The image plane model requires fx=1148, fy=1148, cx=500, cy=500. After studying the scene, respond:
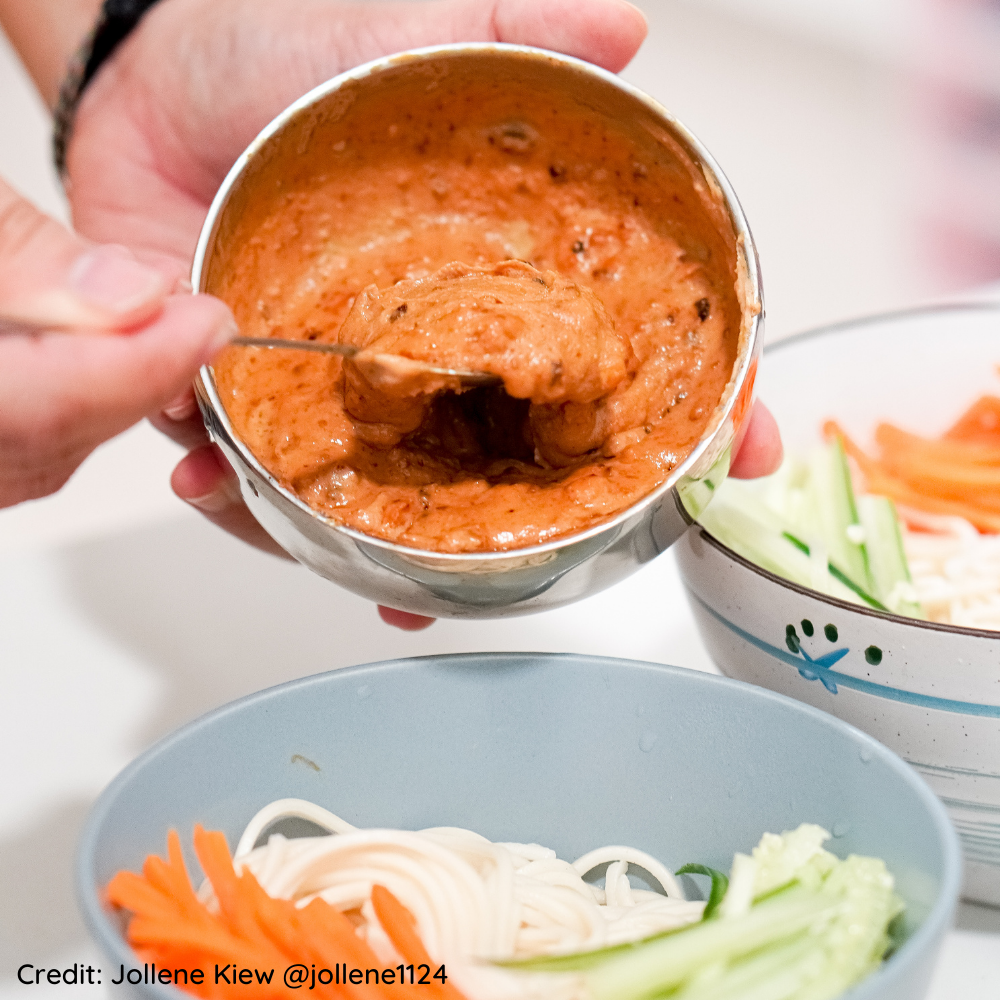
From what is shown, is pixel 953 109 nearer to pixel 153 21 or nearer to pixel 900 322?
pixel 900 322

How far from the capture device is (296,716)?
3.02ft

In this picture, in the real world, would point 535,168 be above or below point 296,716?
above

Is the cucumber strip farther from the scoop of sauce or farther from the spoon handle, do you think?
the spoon handle

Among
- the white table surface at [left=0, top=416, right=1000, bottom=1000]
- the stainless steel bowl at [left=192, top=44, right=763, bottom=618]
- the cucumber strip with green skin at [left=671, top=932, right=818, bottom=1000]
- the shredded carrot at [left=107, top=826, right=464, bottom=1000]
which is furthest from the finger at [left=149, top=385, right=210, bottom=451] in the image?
the cucumber strip with green skin at [left=671, top=932, right=818, bottom=1000]

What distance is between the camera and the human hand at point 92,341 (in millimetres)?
712

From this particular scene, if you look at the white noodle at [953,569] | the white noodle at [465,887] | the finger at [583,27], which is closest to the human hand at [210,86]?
the finger at [583,27]

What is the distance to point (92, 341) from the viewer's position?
2.34 feet

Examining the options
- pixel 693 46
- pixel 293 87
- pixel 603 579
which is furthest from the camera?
pixel 693 46

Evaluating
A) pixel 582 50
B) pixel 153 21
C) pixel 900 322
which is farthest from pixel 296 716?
pixel 153 21

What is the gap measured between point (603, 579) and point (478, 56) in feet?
1.40

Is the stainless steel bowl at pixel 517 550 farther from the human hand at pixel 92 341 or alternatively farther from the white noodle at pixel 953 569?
the white noodle at pixel 953 569

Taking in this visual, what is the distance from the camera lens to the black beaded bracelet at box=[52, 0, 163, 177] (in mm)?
1480

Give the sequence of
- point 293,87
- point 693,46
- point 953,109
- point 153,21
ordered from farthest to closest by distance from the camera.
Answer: point 693,46 < point 953,109 < point 153,21 < point 293,87

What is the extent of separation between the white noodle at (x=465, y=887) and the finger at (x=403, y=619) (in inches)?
11.3
